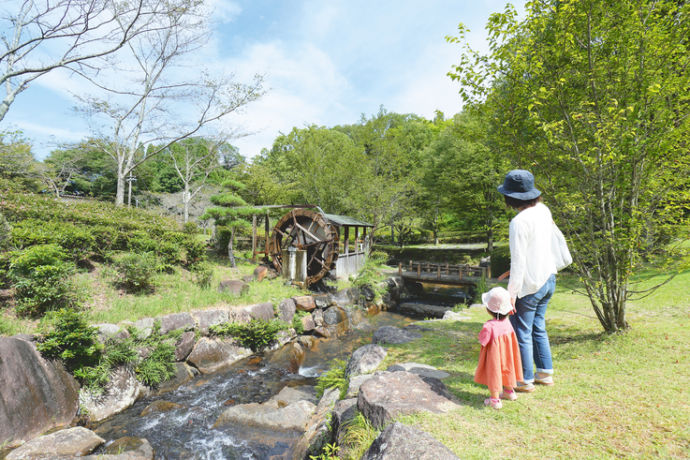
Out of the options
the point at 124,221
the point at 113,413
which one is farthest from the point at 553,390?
the point at 124,221

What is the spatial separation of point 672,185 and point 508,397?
3131 mm

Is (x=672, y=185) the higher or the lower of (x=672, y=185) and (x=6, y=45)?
the lower

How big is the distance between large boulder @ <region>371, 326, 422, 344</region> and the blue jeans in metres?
2.44

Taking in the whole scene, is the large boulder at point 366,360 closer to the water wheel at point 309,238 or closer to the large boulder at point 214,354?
the large boulder at point 214,354

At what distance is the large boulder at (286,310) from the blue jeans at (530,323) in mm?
6428

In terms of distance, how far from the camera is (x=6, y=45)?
743 cm

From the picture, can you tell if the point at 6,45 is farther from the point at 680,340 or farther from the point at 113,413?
the point at 680,340

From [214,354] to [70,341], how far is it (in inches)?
98.0

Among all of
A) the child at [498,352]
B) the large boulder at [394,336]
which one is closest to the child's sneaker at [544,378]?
the child at [498,352]

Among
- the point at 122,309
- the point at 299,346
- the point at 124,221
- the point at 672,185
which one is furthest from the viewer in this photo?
the point at 124,221

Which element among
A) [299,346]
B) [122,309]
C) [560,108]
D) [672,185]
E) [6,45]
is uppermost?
[6,45]

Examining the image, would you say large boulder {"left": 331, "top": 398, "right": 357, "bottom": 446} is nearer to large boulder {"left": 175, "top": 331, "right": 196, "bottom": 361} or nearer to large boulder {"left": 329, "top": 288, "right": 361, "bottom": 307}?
large boulder {"left": 175, "top": 331, "right": 196, "bottom": 361}

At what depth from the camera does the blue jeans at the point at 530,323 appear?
7.81ft

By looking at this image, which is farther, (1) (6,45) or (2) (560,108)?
(1) (6,45)
